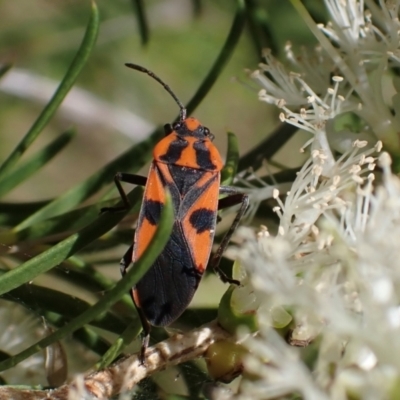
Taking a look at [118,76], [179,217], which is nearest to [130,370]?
[179,217]

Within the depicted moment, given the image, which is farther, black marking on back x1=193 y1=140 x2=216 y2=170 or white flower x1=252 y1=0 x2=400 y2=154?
black marking on back x1=193 y1=140 x2=216 y2=170

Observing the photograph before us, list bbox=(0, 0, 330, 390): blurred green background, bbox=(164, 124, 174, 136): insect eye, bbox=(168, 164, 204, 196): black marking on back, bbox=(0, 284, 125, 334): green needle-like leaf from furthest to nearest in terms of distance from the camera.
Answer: bbox=(0, 0, 330, 390): blurred green background → bbox=(164, 124, 174, 136): insect eye → bbox=(168, 164, 204, 196): black marking on back → bbox=(0, 284, 125, 334): green needle-like leaf

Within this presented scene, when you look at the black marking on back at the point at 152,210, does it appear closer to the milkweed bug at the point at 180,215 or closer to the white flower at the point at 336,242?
the milkweed bug at the point at 180,215

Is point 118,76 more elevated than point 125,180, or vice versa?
point 125,180

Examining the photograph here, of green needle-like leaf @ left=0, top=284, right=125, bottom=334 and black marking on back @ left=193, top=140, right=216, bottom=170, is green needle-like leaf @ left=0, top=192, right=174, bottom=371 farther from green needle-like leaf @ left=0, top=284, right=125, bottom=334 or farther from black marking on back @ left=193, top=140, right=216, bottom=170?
black marking on back @ left=193, top=140, right=216, bottom=170

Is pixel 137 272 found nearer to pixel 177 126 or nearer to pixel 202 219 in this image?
pixel 202 219

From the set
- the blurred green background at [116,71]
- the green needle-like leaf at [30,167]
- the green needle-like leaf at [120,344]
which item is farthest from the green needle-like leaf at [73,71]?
the blurred green background at [116,71]

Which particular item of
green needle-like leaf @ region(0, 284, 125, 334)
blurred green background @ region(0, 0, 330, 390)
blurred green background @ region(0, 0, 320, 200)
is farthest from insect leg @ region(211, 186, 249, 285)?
blurred green background @ region(0, 0, 320, 200)
